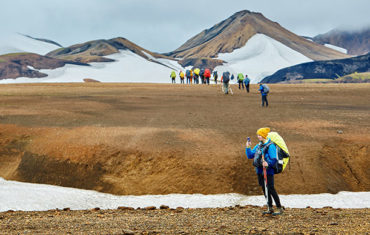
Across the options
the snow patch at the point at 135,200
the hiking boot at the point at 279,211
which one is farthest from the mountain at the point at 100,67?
the hiking boot at the point at 279,211

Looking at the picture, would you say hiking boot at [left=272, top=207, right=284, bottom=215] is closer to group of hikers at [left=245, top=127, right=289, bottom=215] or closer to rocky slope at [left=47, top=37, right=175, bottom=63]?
group of hikers at [left=245, top=127, right=289, bottom=215]

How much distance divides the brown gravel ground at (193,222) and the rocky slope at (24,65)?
4692 inches

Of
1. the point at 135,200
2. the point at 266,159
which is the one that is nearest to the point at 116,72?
the point at 135,200

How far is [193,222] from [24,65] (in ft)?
428

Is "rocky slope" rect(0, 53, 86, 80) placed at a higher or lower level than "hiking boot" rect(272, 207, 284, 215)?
higher

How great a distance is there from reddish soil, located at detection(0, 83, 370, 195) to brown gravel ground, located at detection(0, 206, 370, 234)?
16.5ft

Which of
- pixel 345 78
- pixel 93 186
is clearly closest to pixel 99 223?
pixel 93 186

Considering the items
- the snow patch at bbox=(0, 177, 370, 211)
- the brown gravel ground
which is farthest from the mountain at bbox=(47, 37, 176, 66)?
the brown gravel ground

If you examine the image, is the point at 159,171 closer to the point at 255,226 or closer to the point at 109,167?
the point at 109,167

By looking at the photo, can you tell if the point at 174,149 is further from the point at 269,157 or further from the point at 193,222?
the point at 193,222

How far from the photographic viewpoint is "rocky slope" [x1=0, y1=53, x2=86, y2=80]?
12119 centimetres

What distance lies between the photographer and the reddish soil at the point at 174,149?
622 inches

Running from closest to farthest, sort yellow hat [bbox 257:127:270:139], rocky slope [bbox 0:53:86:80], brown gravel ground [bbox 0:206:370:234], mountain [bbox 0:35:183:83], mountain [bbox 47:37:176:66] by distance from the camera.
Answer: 1. brown gravel ground [bbox 0:206:370:234]
2. yellow hat [bbox 257:127:270:139]
3. rocky slope [bbox 0:53:86:80]
4. mountain [bbox 0:35:183:83]
5. mountain [bbox 47:37:176:66]

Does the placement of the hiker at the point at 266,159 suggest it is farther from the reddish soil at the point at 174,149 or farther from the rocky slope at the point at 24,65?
the rocky slope at the point at 24,65
